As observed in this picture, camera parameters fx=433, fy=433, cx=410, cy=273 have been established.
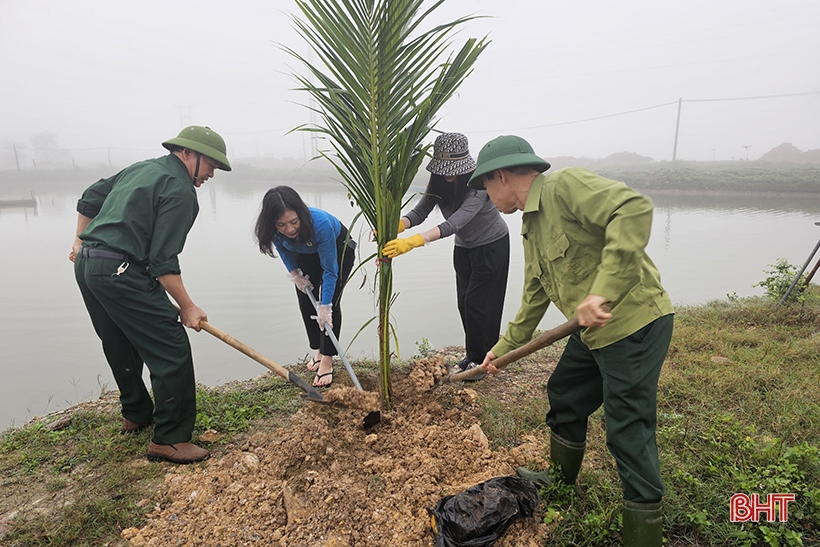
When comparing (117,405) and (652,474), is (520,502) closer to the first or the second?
(652,474)

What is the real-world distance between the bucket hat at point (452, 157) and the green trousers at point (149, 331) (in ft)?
6.42

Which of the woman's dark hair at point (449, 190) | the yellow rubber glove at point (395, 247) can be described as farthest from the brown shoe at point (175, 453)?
the woman's dark hair at point (449, 190)

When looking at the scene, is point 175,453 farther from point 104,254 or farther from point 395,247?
point 395,247

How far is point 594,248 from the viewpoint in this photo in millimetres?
1679

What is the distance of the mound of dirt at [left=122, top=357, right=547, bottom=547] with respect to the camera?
1989mm

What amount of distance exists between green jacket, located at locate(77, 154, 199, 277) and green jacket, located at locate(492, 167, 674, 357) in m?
1.88

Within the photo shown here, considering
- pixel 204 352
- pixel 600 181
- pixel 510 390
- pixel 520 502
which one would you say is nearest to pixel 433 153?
pixel 600 181

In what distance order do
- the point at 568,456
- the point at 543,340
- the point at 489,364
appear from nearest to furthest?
the point at 543,340 < the point at 568,456 < the point at 489,364

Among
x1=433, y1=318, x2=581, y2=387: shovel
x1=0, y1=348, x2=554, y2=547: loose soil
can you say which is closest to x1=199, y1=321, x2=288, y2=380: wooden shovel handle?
x1=0, y1=348, x2=554, y2=547: loose soil

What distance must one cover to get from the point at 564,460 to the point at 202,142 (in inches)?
106

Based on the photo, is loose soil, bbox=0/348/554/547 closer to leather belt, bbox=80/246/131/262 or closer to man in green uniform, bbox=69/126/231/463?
man in green uniform, bbox=69/126/231/463

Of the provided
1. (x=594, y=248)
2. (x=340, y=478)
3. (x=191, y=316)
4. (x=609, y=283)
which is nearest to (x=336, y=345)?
(x=191, y=316)

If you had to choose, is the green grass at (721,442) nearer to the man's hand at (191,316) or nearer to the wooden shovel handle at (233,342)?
the wooden shovel handle at (233,342)

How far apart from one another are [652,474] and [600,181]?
3.70ft
